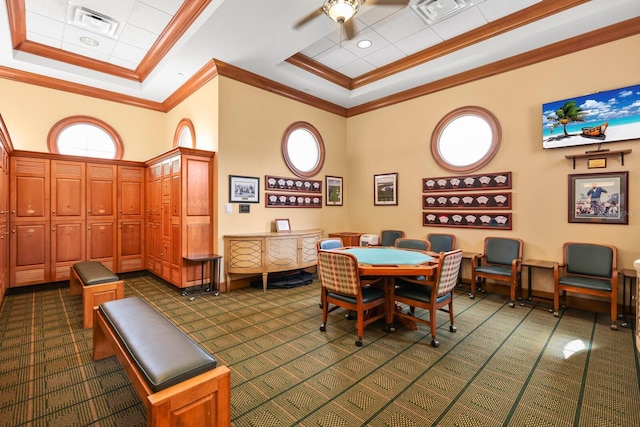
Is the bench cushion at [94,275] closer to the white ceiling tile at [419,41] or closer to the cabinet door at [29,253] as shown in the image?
the cabinet door at [29,253]

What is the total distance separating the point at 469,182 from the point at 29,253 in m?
7.26

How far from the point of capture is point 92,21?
4.12 m

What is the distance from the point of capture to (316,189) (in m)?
6.35

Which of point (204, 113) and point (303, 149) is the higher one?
point (204, 113)

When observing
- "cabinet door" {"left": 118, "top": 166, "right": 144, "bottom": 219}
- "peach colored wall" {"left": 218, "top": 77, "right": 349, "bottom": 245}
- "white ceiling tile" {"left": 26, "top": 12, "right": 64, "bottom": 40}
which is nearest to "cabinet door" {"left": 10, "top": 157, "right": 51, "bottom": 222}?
"cabinet door" {"left": 118, "top": 166, "right": 144, "bottom": 219}

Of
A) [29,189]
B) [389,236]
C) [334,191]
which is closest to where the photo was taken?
[29,189]

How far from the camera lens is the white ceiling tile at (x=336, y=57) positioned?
4980 mm

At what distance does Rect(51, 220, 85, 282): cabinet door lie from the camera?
5.07 metres

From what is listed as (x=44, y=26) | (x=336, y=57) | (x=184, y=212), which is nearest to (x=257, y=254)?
(x=184, y=212)

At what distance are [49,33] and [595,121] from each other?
771cm

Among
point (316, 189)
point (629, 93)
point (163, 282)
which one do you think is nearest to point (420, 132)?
point (316, 189)

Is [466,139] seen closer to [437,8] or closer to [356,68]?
[437,8]

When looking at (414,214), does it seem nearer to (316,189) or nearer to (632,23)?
A: (316,189)

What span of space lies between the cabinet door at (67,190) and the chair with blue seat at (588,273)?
7.41 meters
